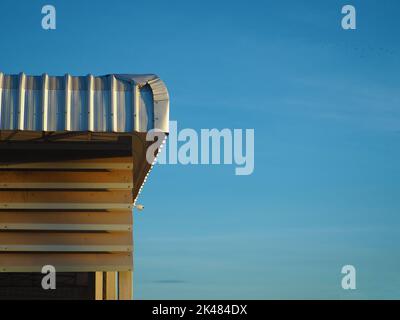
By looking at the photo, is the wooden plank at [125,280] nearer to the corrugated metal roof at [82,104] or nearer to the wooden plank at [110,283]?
the wooden plank at [110,283]

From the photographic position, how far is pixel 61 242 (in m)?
13.0

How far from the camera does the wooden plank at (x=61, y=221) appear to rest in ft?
42.8

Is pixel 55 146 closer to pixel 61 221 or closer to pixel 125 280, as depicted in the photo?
pixel 61 221

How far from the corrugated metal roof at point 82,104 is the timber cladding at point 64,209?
2.81 feet

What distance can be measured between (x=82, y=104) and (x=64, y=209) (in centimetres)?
188

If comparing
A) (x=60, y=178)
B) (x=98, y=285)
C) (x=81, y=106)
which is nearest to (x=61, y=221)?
(x=60, y=178)

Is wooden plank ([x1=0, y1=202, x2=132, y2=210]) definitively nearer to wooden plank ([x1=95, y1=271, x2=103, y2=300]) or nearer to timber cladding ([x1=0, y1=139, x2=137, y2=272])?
timber cladding ([x1=0, y1=139, x2=137, y2=272])

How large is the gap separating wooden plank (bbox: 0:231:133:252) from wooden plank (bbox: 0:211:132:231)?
0.13 m

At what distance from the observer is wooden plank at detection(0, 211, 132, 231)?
1303cm

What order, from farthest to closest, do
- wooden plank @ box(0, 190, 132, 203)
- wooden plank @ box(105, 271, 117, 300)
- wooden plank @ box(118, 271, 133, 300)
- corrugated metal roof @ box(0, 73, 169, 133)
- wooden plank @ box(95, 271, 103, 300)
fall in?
wooden plank @ box(95, 271, 103, 300) < wooden plank @ box(105, 271, 117, 300) < wooden plank @ box(118, 271, 133, 300) < wooden plank @ box(0, 190, 132, 203) < corrugated metal roof @ box(0, 73, 169, 133)

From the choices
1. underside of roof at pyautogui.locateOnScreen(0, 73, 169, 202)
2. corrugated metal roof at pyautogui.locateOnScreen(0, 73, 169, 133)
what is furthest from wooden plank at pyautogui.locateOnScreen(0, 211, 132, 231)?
corrugated metal roof at pyautogui.locateOnScreen(0, 73, 169, 133)

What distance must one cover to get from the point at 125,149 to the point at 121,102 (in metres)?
1.10
